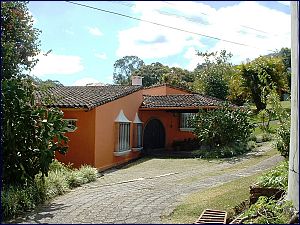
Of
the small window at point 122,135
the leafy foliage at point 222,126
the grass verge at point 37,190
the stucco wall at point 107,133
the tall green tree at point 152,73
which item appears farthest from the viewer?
the tall green tree at point 152,73

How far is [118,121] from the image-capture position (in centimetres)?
1781

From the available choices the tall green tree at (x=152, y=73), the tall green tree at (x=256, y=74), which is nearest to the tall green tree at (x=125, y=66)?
the tall green tree at (x=152, y=73)

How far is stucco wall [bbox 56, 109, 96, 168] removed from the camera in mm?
15439

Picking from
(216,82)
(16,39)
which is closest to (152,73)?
(216,82)

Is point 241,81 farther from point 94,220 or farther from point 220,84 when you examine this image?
point 94,220

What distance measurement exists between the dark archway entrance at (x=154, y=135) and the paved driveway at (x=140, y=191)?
15.8 ft

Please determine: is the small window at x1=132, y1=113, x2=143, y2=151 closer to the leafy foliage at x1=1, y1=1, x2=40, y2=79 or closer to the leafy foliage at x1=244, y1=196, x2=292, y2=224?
the leafy foliage at x1=1, y1=1, x2=40, y2=79

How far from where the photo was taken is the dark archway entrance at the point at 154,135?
73.6ft

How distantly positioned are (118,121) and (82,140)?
269 cm

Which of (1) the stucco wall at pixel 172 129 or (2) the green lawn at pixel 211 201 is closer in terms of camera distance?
(2) the green lawn at pixel 211 201

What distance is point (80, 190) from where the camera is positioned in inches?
433

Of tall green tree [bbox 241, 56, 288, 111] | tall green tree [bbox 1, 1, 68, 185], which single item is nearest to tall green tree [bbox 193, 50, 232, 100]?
tall green tree [bbox 241, 56, 288, 111]

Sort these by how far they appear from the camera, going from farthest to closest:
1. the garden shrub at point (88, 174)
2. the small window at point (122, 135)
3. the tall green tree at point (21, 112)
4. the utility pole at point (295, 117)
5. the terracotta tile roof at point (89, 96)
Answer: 1. the small window at point (122, 135)
2. the terracotta tile roof at point (89, 96)
3. the garden shrub at point (88, 174)
4. the tall green tree at point (21, 112)
5. the utility pole at point (295, 117)

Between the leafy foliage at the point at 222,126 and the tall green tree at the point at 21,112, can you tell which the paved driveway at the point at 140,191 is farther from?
the leafy foliage at the point at 222,126
